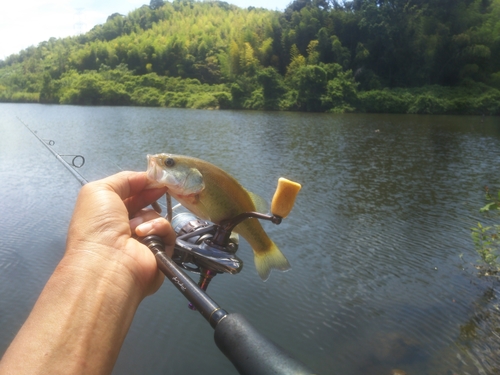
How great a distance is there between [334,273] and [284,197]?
6.60m

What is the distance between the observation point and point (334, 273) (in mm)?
8039

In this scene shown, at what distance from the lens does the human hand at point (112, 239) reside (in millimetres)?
1561

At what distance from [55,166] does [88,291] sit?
15195 mm

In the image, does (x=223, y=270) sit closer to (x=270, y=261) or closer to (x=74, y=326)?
(x=270, y=261)

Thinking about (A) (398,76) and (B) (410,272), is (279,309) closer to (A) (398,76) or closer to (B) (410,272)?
(B) (410,272)

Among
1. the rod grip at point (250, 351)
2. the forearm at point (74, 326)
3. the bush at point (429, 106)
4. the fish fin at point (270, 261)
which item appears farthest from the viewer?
the bush at point (429, 106)

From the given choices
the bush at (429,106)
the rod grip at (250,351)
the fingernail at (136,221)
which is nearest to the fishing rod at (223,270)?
the rod grip at (250,351)

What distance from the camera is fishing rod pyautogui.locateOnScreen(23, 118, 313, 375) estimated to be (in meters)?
1.16

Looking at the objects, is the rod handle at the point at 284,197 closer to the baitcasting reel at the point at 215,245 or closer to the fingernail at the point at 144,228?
the baitcasting reel at the point at 215,245

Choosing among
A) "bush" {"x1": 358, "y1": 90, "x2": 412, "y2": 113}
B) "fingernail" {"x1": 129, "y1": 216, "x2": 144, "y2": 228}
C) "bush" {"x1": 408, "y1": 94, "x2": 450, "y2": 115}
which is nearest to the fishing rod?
"fingernail" {"x1": 129, "y1": 216, "x2": 144, "y2": 228}

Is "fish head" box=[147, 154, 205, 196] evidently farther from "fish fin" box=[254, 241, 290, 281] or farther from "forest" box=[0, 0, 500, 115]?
"forest" box=[0, 0, 500, 115]

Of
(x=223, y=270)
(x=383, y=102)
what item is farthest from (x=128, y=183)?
(x=383, y=102)

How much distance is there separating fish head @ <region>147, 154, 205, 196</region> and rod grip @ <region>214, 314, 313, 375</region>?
0.68 meters

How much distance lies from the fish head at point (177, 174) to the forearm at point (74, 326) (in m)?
0.44
